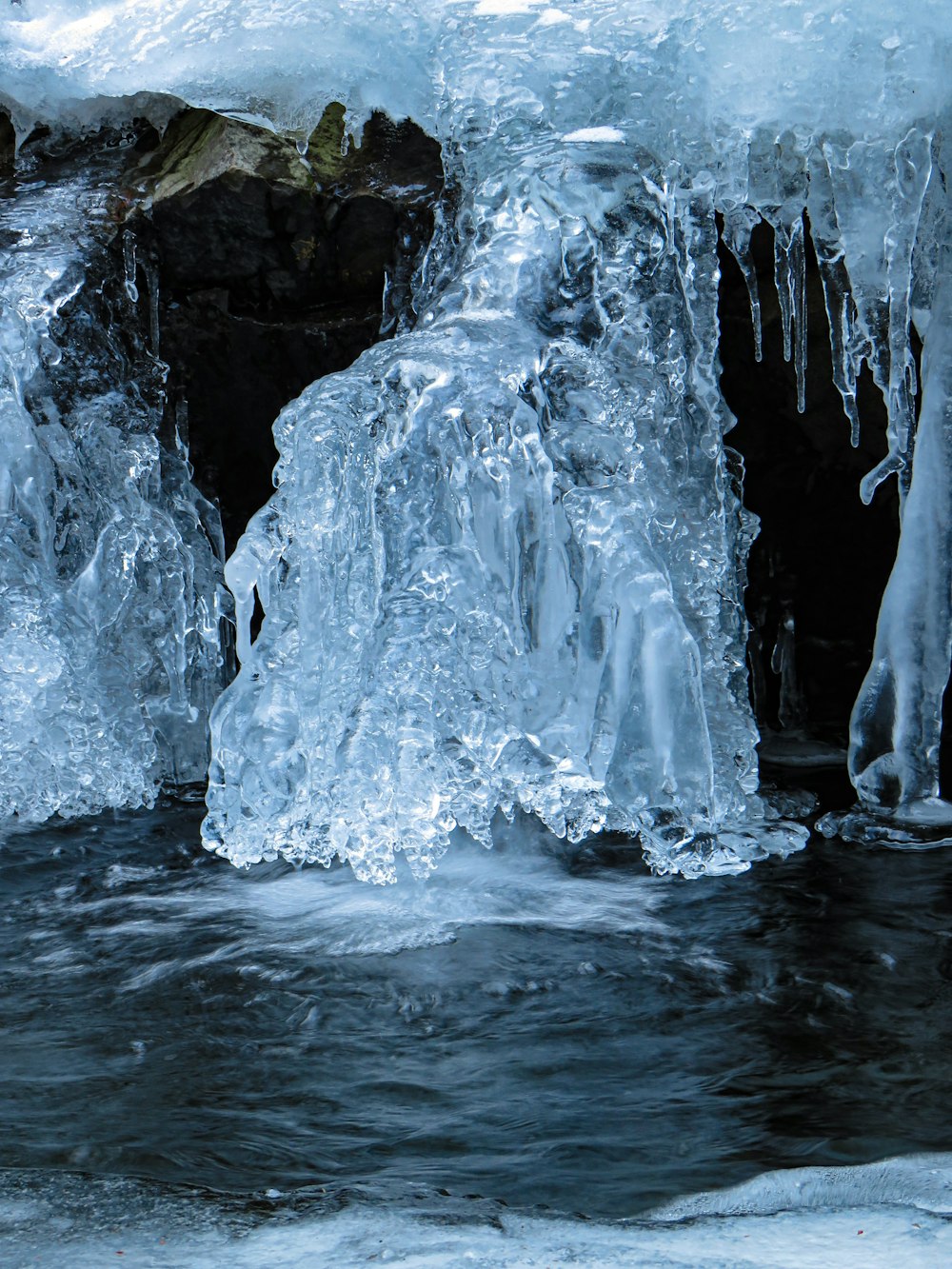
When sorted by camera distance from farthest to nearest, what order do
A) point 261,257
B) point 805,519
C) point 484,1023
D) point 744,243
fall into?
point 805,519
point 261,257
point 744,243
point 484,1023

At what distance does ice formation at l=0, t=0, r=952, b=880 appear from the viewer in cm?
341

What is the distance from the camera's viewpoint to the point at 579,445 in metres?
3.63

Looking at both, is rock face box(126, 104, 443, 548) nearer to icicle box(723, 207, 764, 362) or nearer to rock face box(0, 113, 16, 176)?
rock face box(0, 113, 16, 176)

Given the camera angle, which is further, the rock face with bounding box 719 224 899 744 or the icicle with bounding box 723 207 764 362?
the rock face with bounding box 719 224 899 744

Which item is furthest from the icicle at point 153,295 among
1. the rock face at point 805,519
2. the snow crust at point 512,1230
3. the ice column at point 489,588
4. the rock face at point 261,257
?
the snow crust at point 512,1230

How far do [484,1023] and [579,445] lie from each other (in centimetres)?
161

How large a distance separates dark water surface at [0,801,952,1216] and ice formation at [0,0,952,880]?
254 mm

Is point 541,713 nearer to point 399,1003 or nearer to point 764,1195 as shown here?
point 399,1003

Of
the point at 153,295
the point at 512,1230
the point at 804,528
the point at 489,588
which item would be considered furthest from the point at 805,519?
the point at 512,1230

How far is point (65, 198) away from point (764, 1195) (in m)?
3.72

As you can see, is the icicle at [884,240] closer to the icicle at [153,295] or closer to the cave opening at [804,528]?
the cave opening at [804,528]

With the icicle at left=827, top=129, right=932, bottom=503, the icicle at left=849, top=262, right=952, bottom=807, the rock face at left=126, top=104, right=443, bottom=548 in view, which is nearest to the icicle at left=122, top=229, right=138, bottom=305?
the rock face at left=126, top=104, right=443, bottom=548

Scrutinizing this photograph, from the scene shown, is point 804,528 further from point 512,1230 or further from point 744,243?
point 512,1230

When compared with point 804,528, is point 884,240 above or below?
above
